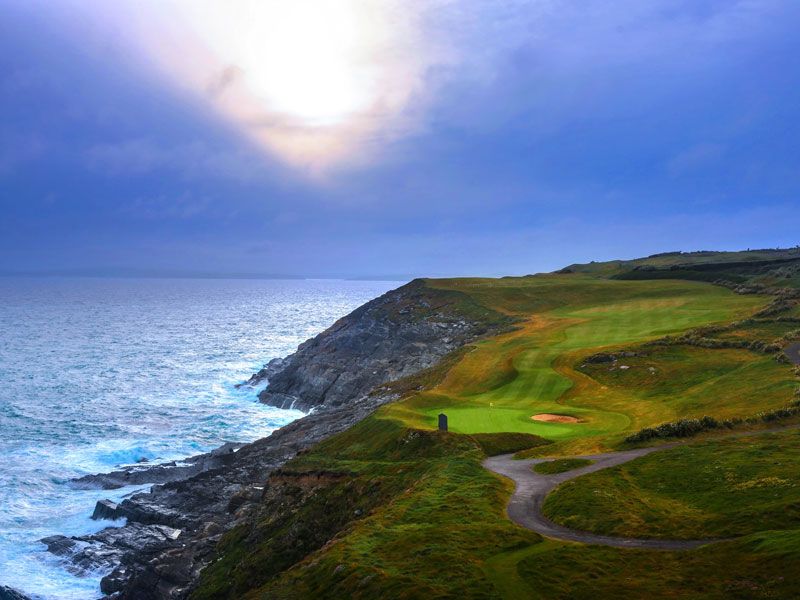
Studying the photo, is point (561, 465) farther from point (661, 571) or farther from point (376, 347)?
point (376, 347)

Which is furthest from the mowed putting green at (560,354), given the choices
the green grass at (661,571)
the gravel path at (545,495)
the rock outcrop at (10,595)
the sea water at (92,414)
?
the sea water at (92,414)

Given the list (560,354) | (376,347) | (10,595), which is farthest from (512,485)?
(376,347)

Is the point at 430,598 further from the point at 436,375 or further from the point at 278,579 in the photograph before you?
the point at 436,375

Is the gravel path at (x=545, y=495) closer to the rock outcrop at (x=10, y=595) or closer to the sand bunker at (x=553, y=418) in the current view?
the sand bunker at (x=553, y=418)

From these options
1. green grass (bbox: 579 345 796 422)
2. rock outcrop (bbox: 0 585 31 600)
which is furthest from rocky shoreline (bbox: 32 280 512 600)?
green grass (bbox: 579 345 796 422)

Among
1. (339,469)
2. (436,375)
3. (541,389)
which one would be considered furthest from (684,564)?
(436,375)

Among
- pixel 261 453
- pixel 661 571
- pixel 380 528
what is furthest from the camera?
pixel 261 453
